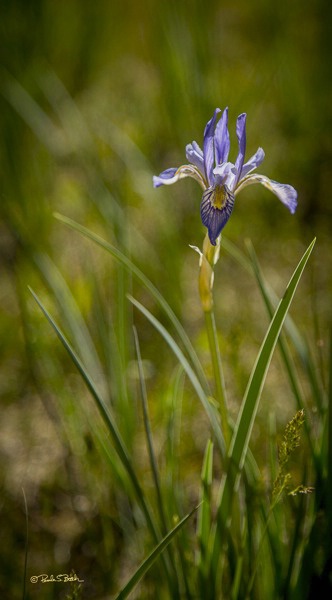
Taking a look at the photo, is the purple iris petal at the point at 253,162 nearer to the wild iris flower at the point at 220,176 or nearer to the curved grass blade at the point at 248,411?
the wild iris flower at the point at 220,176

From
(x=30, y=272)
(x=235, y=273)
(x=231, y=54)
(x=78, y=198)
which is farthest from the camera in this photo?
(x=231, y=54)

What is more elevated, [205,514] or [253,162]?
[253,162]

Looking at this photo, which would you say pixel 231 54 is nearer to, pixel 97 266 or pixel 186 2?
pixel 186 2

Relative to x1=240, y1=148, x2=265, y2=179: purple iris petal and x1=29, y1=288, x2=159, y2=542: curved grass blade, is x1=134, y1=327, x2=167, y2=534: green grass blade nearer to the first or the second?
x1=29, y1=288, x2=159, y2=542: curved grass blade

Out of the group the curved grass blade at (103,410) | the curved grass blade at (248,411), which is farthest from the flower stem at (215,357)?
the curved grass blade at (103,410)

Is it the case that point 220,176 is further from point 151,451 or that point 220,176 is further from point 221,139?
point 151,451

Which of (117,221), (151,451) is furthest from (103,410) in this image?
(117,221)

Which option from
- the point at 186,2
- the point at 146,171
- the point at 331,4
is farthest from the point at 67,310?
the point at 331,4
